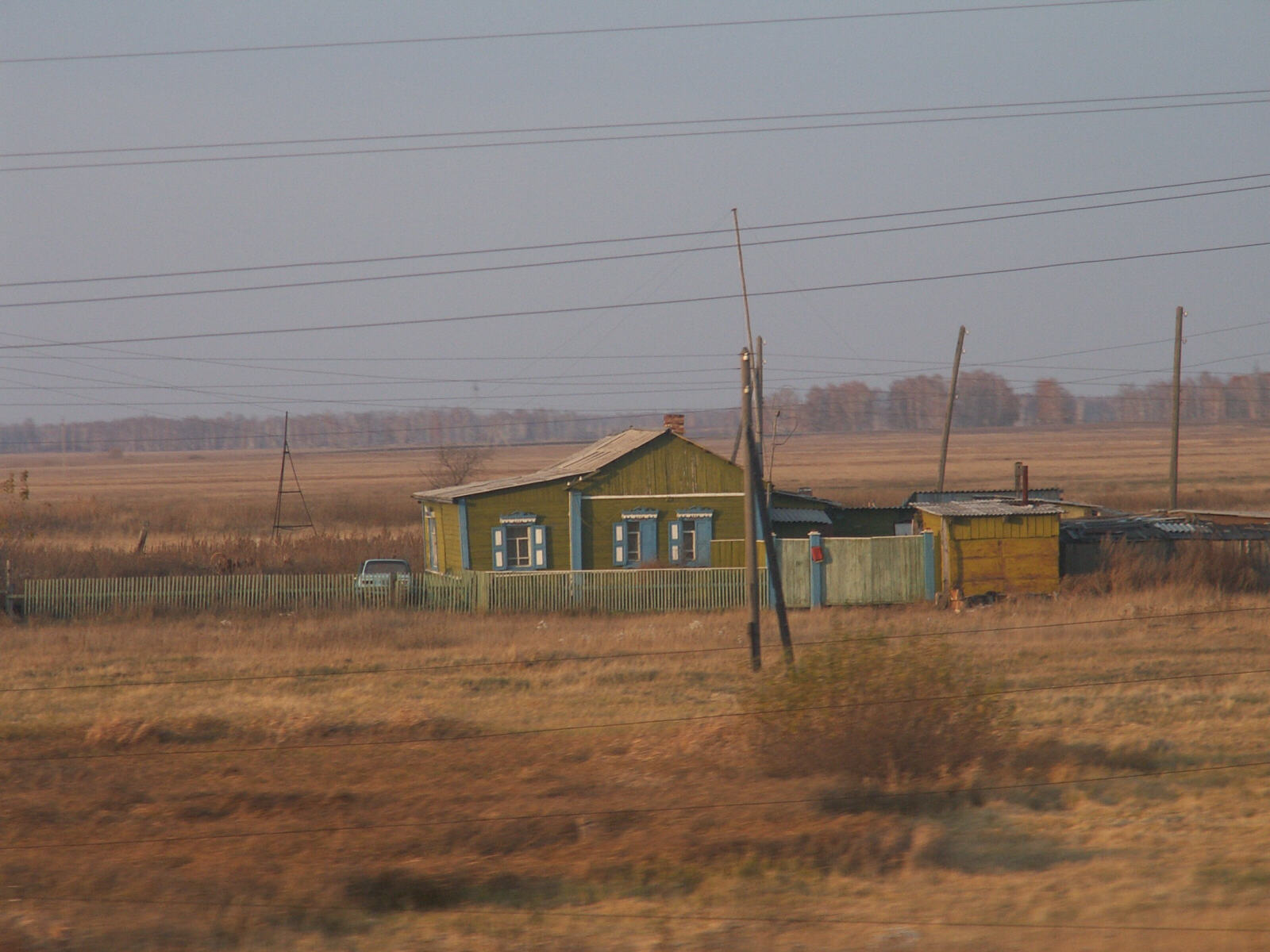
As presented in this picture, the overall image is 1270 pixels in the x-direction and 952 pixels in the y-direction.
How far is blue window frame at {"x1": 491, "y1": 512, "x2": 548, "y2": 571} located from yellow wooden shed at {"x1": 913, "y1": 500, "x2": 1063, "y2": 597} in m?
11.0

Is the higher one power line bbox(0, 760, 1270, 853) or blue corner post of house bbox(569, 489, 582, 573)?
blue corner post of house bbox(569, 489, 582, 573)

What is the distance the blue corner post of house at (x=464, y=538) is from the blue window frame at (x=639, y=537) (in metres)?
4.10

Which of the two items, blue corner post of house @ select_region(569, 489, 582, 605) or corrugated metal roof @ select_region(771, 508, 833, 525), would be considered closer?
blue corner post of house @ select_region(569, 489, 582, 605)

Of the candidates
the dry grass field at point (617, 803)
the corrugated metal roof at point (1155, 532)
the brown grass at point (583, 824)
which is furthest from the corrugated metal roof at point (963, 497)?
the brown grass at point (583, 824)

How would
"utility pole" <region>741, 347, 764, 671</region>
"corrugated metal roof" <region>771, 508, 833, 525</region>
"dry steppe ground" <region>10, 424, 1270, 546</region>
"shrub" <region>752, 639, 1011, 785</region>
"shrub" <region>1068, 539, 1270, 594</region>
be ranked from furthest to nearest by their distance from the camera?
"dry steppe ground" <region>10, 424, 1270, 546</region>
"corrugated metal roof" <region>771, 508, 833, 525</region>
"shrub" <region>1068, 539, 1270, 594</region>
"utility pole" <region>741, 347, 764, 671</region>
"shrub" <region>752, 639, 1011, 785</region>

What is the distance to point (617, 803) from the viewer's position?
10.6 m

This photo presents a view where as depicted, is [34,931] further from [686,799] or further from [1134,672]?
[1134,672]

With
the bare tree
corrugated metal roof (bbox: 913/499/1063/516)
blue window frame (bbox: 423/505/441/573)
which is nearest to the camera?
corrugated metal roof (bbox: 913/499/1063/516)

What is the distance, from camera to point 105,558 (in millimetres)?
35406

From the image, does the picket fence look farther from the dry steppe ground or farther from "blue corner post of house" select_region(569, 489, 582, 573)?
the dry steppe ground

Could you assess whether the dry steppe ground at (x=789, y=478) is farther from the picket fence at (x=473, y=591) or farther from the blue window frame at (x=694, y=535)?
the picket fence at (x=473, y=591)

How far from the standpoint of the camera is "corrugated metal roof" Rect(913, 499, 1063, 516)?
28344 mm

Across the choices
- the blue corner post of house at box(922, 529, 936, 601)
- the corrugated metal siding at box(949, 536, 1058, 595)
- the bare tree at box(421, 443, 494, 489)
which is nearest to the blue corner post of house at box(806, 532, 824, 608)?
the blue corner post of house at box(922, 529, 936, 601)

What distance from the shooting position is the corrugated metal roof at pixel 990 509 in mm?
28344
